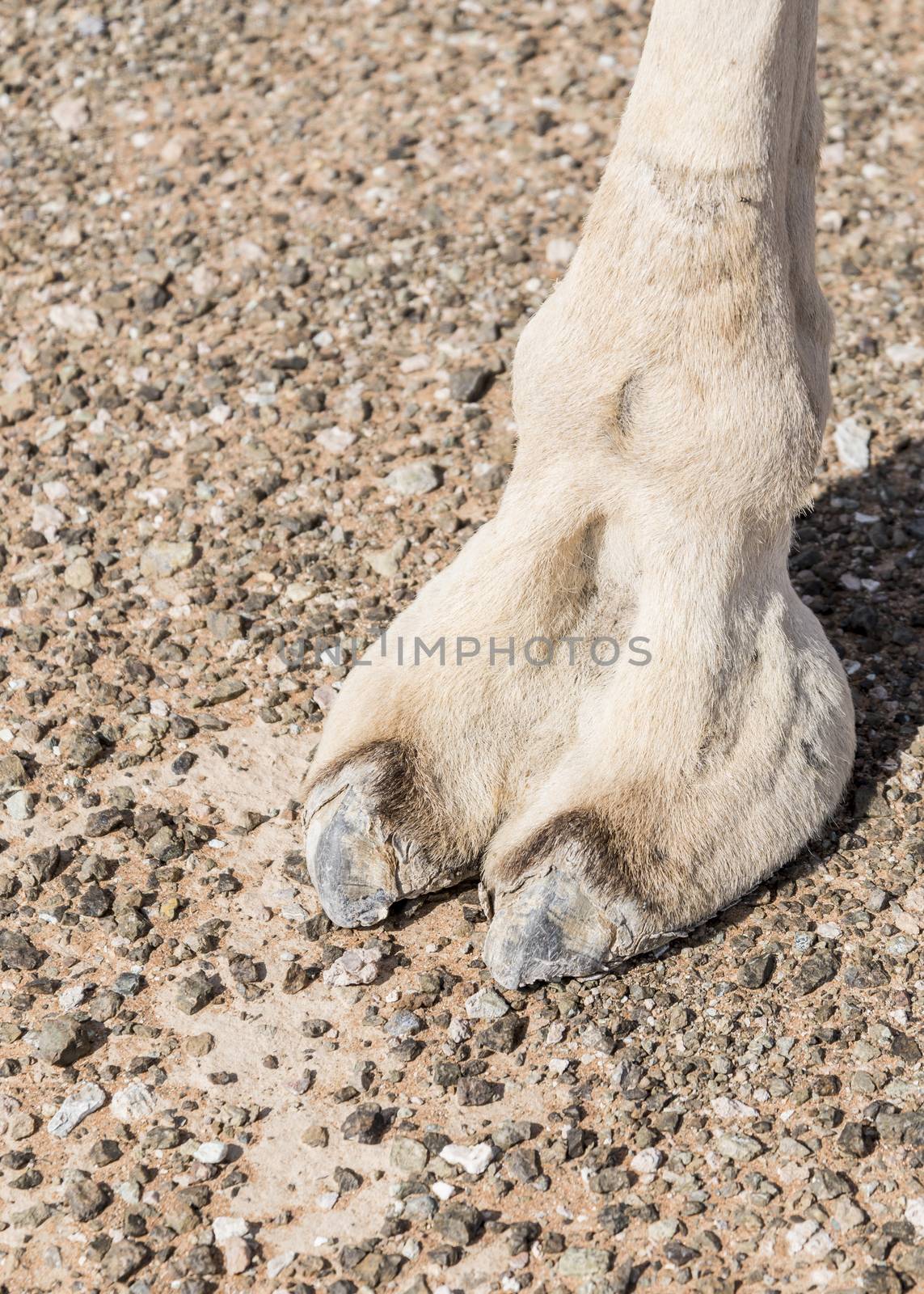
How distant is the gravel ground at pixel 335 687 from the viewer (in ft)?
7.45

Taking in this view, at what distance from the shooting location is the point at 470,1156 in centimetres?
233

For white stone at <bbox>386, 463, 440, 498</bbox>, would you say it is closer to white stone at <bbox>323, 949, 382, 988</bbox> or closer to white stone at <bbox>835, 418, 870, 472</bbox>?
white stone at <bbox>835, 418, 870, 472</bbox>

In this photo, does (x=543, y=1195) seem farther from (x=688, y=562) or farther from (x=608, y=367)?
(x=608, y=367)

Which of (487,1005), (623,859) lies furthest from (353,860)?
(623,859)

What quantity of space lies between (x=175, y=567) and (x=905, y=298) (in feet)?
7.60

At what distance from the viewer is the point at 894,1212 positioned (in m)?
2.20

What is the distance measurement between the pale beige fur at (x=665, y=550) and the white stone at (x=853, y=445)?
112cm

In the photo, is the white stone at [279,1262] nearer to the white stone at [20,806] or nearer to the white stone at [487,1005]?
the white stone at [487,1005]

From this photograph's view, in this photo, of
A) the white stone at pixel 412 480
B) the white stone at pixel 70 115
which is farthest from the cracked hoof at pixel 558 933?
the white stone at pixel 70 115

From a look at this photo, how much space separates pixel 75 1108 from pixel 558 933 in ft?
2.88

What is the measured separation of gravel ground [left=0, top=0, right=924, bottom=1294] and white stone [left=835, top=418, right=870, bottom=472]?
0.03 feet

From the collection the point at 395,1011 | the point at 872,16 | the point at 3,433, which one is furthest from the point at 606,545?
the point at 872,16

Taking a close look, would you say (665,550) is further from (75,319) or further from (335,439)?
(75,319)

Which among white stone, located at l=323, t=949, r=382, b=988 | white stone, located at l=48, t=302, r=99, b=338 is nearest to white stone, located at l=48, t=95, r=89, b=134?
white stone, located at l=48, t=302, r=99, b=338
